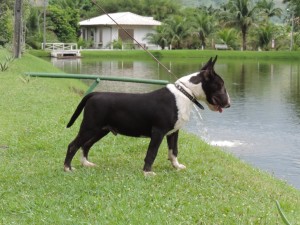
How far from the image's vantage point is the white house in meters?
68.9

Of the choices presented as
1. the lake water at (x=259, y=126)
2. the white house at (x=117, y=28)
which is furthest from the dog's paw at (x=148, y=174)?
the white house at (x=117, y=28)

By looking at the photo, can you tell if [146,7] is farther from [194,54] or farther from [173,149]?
[173,149]

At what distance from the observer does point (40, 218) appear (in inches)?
223

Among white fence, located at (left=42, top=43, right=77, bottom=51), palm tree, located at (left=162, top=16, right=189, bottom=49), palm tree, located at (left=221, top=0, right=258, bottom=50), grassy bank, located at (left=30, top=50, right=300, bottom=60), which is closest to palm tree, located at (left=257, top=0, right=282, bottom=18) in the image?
palm tree, located at (left=221, top=0, right=258, bottom=50)

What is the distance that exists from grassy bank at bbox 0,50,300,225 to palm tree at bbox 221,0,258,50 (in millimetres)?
53693

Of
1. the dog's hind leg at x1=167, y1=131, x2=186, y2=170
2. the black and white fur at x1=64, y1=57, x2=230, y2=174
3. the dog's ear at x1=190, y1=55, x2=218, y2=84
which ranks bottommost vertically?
the dog's hind leg at x1=167, y1=131, x2=186, y2=170

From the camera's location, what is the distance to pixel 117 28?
70.5 meters

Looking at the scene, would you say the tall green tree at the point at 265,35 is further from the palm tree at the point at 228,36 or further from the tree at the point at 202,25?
the tree at the point at 202,25

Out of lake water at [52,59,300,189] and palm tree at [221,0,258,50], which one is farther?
palm tree at [221,0,258,50]

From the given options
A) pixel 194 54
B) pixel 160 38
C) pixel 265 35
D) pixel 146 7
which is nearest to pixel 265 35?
pixel 265 35

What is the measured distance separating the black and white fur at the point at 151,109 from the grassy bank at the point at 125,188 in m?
0.47

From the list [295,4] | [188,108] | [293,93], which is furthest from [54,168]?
[295,4]

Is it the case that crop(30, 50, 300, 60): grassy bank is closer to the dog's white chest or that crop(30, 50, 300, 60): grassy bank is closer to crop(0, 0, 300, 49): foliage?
crop(0, 0, 300, 49): foliage

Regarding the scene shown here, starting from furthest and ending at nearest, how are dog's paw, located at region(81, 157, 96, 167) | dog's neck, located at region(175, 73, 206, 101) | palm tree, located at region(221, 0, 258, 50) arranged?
palm tree, located at region(221, 0, 258, 50), dog's paw, located at region(81, 157, 96, 167), dog's neck, located at region(175, 73, 206, 101)
